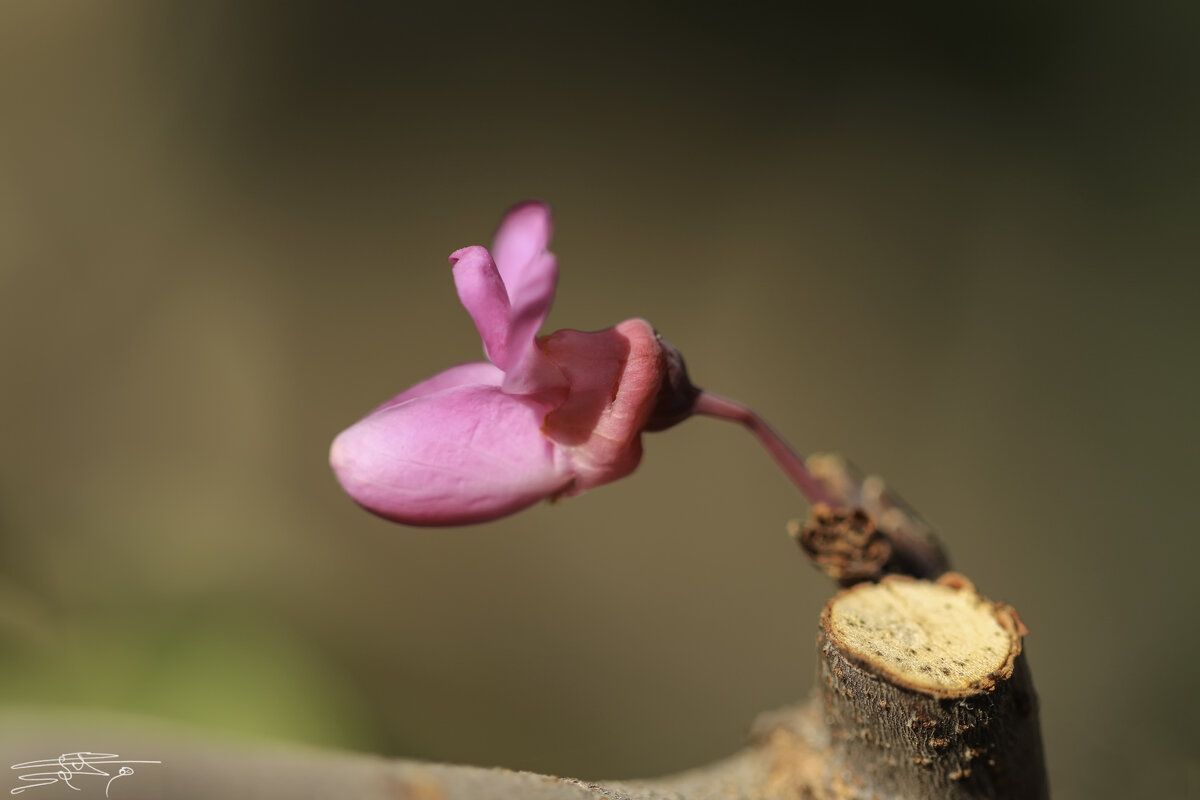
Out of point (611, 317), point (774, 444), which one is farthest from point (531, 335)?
point (611, 317)

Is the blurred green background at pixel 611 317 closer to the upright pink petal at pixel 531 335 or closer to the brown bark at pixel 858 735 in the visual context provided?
the brown bark at pixel 858 735

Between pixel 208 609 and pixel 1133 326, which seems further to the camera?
pixel 1133 326

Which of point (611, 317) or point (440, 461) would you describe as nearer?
point (440, 461)

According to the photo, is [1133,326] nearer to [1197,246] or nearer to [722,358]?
[1197,246]

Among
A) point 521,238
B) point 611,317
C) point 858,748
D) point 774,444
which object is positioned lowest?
point 858,748

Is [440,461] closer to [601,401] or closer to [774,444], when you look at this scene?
[601,401]

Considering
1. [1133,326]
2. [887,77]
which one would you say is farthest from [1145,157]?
[887,77]

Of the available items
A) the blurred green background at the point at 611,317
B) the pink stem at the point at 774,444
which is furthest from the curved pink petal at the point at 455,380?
the blurred green background at the point at 611,317

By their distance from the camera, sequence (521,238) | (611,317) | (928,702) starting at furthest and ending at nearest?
(611,317), (521,238), (928,702)
